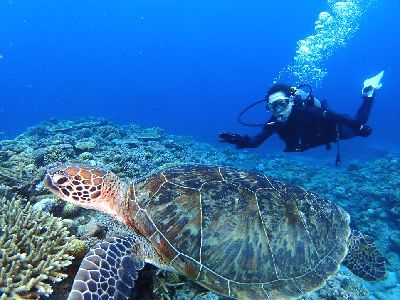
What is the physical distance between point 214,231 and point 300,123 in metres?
5.35

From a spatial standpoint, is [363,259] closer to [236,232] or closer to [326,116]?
[236,232]

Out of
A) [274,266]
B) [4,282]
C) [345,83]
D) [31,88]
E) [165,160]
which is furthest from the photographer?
[31,88]

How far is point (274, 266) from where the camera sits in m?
2.92

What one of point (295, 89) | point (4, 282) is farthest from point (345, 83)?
point (4, 282)

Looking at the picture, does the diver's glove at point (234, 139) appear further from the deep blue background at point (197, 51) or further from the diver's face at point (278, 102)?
the deep blue background at point (197, 51)

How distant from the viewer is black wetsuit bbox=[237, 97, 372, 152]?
732cm

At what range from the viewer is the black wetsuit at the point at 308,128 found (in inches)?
288

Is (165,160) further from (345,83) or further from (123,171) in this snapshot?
(345,83)

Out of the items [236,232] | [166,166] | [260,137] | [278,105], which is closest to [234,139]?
[260,137]

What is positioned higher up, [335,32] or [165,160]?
[335,32]

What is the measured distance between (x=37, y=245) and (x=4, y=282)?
46cm

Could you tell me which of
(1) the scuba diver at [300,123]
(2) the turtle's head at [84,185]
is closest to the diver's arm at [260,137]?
(1) the scuba diver at [300,123]

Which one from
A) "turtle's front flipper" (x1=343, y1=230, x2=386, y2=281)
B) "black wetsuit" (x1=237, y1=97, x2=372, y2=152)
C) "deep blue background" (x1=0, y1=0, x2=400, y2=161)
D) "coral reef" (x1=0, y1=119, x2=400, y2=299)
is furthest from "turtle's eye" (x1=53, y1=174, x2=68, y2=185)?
"deep blue background" (x1=0, y1=0, x2=400, y2=161)

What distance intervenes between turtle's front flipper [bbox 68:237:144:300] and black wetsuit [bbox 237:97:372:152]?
4.88m
